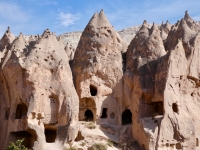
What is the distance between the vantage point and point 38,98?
20.5m

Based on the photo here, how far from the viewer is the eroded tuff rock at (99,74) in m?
24.8

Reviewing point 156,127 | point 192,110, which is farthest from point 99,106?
point 192,110

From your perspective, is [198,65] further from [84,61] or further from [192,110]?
[84,61]

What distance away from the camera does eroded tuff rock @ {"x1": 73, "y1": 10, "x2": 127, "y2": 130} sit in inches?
976

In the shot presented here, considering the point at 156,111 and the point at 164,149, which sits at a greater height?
the point at 156,111

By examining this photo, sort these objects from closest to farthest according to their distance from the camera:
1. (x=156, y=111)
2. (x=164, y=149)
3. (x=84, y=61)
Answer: (x=164, y=149) < (x=156, y=111) < (x=84, y=61)

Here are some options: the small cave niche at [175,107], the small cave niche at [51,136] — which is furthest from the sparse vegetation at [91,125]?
the small cave niche at [175,107]

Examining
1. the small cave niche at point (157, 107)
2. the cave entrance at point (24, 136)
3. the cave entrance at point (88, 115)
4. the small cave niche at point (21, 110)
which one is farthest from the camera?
the cave entrance at point (88, 115)

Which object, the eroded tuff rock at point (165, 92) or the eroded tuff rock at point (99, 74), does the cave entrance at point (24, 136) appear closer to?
the eroded tuff rock at point (99, 74)

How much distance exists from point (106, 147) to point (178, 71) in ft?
25.4

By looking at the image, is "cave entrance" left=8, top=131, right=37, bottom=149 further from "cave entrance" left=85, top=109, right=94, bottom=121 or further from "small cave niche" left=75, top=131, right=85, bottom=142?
"cave entrance" left=85, top=109, right=94, bottom=121

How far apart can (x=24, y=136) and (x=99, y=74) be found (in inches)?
319

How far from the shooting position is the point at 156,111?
23266 mm

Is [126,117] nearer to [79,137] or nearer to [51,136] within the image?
[79,137]
